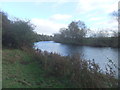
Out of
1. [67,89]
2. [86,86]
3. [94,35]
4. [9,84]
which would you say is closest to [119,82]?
[86,86]

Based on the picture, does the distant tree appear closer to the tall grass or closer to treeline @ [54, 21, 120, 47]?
the tall grass

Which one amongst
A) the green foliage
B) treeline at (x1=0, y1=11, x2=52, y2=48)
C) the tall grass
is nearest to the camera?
the tall grass

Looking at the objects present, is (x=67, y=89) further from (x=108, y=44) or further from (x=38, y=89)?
(x=108, y=44)

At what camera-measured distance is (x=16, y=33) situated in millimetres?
16562

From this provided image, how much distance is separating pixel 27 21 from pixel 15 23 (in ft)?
4.33

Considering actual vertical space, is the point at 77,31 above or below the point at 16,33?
above

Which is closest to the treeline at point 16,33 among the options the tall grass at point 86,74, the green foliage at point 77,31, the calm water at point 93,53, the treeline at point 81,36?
the calm water at point 93,53

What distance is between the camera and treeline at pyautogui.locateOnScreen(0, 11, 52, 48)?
16.6m

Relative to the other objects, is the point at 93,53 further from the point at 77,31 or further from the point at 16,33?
the point at 77,31

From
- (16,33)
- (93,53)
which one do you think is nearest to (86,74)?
(16,33)

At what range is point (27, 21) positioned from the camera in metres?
17.4

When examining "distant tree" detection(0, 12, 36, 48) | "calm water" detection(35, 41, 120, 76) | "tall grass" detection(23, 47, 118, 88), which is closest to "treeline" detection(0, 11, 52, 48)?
"distant tree" detection(0, 12, 36, 48)

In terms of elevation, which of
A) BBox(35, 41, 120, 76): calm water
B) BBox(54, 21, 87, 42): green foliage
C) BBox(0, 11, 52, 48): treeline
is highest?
BBox(54, 21, 87, 42): green foliage

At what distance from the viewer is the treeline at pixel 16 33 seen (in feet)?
54.5
